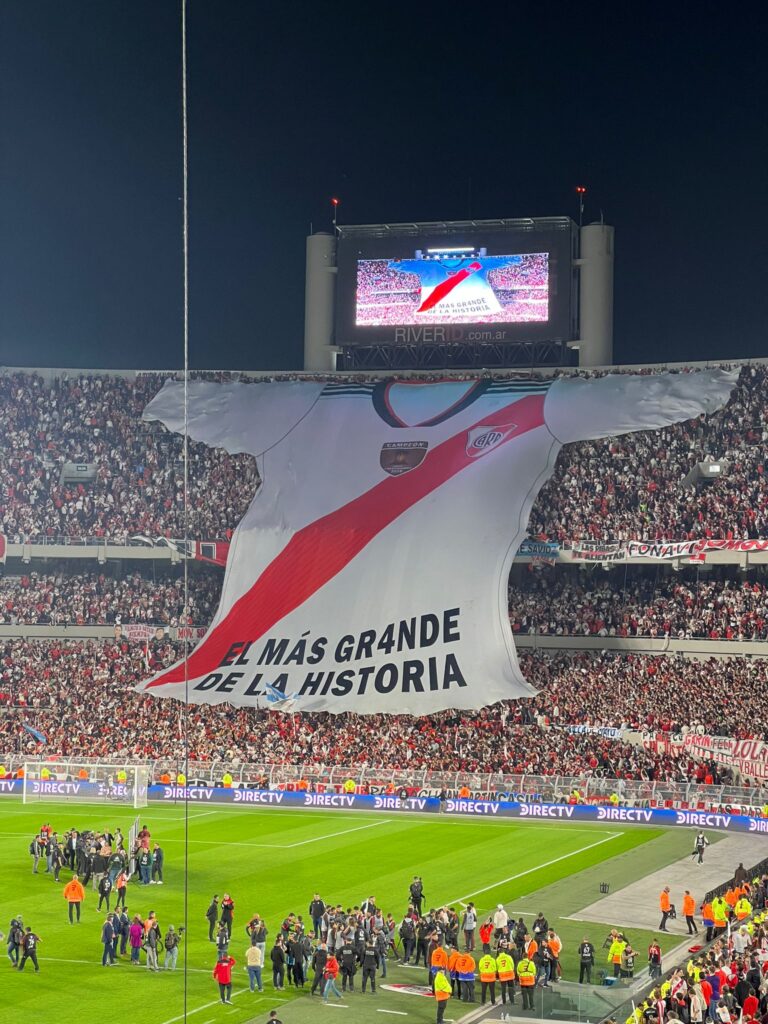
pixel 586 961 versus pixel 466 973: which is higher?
pixel 586 961

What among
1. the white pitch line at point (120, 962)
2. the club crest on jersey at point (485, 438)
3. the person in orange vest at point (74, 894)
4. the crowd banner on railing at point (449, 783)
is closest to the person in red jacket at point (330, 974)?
the white pitch line at point (120, 962)

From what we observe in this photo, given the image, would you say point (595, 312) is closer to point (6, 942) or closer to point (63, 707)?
point (63, 707)

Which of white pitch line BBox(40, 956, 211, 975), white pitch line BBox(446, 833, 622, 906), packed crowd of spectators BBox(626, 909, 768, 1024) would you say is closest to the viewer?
packed crowd of spectators BBox(626, 909, 768, 1024)

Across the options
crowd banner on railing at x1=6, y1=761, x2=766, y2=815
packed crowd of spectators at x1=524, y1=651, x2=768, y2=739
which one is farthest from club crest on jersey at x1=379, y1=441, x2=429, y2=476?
crowd banner on railing at x1=6, y1=761, x2=766, y2=815

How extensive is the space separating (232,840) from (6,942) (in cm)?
1562

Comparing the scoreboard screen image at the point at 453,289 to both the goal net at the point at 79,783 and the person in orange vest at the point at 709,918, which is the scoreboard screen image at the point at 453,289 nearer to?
the goal net at the point at 79,783

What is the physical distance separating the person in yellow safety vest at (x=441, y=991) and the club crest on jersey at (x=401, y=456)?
43.9 meters

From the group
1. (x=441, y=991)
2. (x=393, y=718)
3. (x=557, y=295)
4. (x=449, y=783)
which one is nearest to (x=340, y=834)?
(x=449, y=783)

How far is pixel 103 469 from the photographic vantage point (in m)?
77.9

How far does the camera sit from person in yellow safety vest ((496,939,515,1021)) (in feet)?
93.0

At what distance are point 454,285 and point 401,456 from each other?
452 inches

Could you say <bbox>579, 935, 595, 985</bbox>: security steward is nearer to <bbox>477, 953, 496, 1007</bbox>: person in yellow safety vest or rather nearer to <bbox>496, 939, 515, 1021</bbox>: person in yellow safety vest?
<bbox>496, 939, 515, 1021</bbox>: person in yellow safety vest

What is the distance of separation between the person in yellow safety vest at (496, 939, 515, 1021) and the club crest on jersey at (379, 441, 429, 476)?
42.3 meters

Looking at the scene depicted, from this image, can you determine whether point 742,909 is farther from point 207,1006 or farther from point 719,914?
point 207,1006
